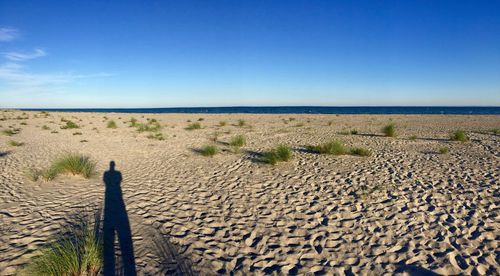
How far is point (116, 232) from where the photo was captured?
4.66 metres

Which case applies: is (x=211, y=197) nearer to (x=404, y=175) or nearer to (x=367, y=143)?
(x=404, y=175)

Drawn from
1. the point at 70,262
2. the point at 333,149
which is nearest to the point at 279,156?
the point at 333,149

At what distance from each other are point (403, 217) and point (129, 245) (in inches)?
199

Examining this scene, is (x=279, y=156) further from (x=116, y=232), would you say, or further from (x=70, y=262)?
(x=70, y=262)

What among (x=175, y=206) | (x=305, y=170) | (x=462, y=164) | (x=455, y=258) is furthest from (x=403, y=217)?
(x=462, y=164)

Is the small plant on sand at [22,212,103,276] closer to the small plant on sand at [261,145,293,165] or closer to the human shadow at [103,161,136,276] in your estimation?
the human shadow at [103,161,136,276]

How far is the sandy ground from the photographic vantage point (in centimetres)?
387

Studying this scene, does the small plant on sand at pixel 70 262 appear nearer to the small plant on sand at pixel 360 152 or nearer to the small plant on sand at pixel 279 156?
the small plant on sand at pixel 279 156

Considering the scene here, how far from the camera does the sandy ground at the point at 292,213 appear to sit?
3.87 m

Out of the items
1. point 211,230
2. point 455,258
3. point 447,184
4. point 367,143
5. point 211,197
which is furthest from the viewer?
point 367,143

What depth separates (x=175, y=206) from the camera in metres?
5.87

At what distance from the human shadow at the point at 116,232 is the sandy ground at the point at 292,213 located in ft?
0.45

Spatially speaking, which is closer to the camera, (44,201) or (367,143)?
(44,201)

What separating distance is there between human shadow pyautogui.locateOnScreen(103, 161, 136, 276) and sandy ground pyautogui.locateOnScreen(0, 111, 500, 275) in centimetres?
14
